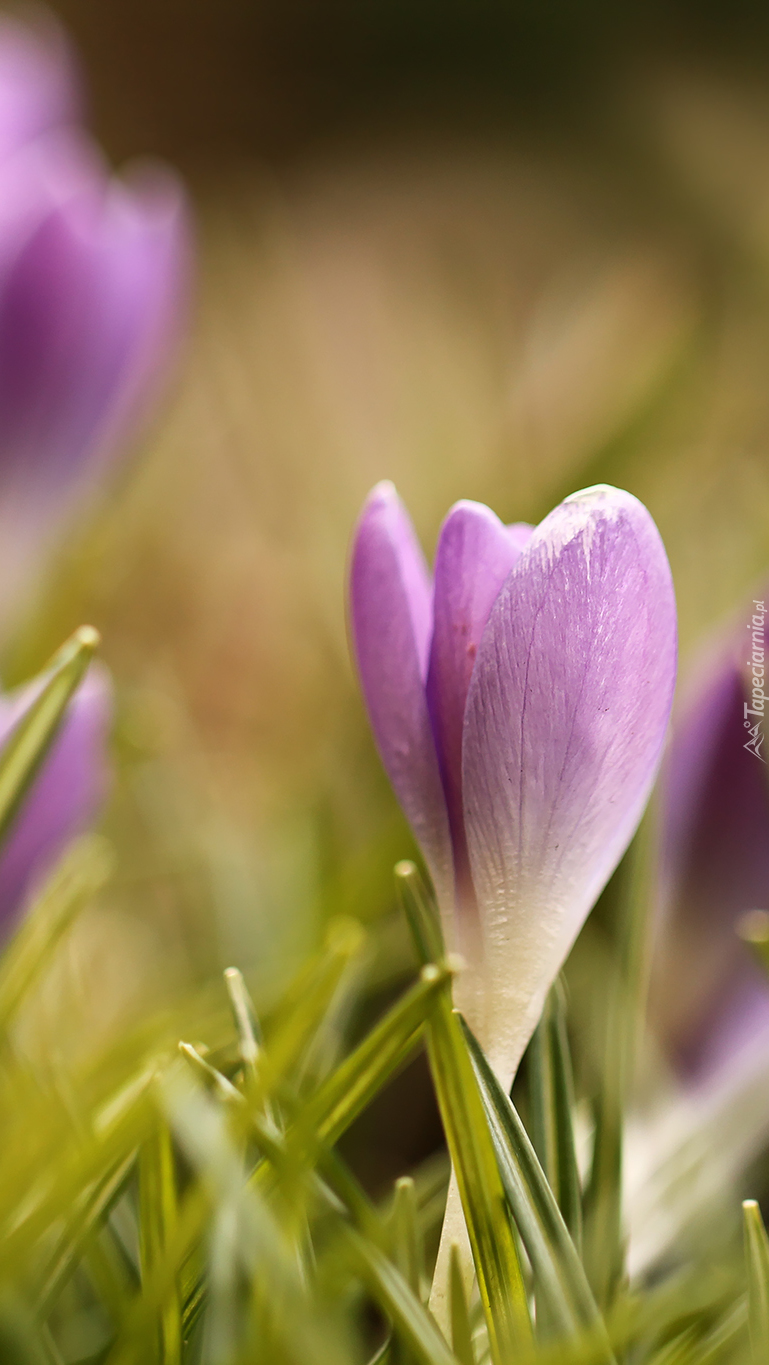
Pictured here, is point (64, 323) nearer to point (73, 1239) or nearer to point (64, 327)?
point (64, 327)

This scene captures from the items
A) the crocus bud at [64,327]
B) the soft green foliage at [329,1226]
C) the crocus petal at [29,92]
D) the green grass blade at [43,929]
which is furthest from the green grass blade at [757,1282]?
the crocus petal at [29,92]

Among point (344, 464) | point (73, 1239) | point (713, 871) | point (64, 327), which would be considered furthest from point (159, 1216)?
point (344, 464)

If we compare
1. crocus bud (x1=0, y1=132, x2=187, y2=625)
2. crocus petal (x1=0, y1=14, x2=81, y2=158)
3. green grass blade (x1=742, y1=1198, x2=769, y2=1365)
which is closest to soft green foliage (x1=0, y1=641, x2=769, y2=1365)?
green grass blade (x1=742, y1=1198, x2=769, y2=1365)

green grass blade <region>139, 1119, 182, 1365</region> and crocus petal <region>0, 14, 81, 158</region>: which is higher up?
crocus petal <region>0, 14, 81, 158</region>

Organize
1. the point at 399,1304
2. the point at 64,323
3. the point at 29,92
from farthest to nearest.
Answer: the point at 29,92 → the point at 64,323 → the point at 399,1304

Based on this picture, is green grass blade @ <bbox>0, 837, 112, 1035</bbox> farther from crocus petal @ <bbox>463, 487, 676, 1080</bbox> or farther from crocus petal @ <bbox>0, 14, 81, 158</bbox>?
crocus petal @ <bbox>0, 14, 81, 158</bbox>

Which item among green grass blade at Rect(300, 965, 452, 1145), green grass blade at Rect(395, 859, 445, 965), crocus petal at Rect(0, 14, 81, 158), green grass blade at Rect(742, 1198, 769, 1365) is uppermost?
crocus petal at Rect(0, 14, 81, 158)

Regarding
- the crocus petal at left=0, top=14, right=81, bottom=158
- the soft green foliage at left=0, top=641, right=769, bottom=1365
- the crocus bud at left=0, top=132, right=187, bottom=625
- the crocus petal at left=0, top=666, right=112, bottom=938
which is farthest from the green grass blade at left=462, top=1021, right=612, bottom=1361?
the crocus petal at left=0, top=14, right=81, bottom=158

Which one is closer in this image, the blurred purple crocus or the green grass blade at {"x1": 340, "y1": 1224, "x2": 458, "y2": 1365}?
the green grass blade at {"x1": 340, "y1": 1224, "x2": 458, "y2": 1365}
